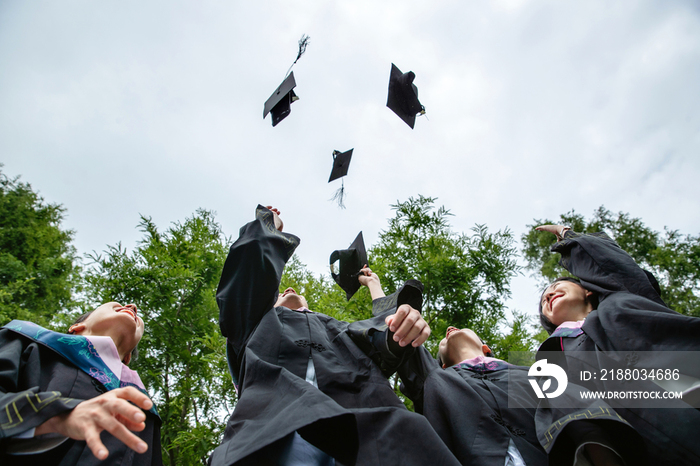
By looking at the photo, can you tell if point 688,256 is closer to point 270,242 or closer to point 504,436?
point 504,436

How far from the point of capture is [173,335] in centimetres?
463

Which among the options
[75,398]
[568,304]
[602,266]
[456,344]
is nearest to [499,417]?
[456,344]

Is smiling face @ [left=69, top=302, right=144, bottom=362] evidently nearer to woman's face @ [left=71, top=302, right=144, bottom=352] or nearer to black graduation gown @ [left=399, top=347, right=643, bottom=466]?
woman's face @ [left=71, top=302, right=144, bottom=352]

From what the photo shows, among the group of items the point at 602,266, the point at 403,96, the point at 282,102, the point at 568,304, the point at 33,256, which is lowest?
the point at 568,304

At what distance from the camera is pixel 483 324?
5.28 meters

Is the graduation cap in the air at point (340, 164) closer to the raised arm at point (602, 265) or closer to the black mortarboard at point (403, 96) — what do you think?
the black mortarboard at point (403, 96)

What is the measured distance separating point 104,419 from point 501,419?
6.06 feet

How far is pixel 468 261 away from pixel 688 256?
272 inches

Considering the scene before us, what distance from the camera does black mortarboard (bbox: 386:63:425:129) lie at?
366cm

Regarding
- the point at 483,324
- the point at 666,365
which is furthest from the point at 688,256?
the point at 666,365

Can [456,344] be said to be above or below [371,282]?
below

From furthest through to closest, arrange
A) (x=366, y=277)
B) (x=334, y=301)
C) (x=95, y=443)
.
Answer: (x=334, y=301) < (x=366, y=277) < (x=95, y=443)

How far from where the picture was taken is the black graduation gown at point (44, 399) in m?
1.14

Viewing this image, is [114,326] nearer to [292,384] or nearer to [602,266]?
[292,384]
